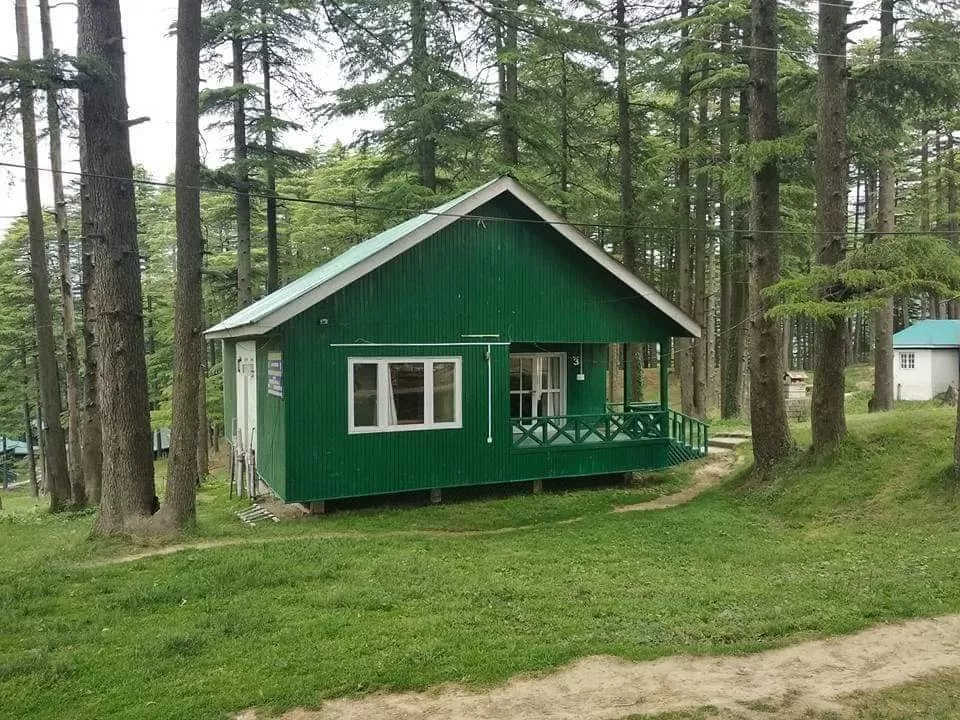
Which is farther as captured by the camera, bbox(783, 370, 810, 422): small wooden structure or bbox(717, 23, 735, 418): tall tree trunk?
bbox(783, 370, 810, 422): small wooden structure

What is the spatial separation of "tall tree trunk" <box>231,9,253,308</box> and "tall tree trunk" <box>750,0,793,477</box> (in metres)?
12.6

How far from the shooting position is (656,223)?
757 inches

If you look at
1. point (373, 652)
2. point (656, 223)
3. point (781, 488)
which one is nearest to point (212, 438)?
point (656, 223)

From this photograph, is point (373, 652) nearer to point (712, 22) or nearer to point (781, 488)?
point (781, 488)

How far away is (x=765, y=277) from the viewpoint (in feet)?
40.6

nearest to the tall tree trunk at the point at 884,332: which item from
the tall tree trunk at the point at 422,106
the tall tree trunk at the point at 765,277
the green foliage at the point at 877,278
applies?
the tall tree trunk at the point at 765,277

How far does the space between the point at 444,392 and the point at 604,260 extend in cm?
405

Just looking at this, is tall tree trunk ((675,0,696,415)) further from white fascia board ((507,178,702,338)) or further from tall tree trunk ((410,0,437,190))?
tall tree trunk ((410,0,437,190))

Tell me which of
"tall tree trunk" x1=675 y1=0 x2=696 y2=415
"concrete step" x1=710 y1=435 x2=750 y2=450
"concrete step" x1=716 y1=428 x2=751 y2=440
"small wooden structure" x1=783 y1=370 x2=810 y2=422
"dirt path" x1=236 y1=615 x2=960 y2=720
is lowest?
"concrete step" x1=710 y1=435 x2=750 y2=450

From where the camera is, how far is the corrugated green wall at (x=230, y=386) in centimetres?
1847

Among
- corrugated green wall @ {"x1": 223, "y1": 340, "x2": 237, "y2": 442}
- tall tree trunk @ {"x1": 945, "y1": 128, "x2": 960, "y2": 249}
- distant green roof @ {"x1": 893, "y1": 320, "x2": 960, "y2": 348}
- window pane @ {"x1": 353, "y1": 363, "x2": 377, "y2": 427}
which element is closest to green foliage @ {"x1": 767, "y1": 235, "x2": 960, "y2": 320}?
window pane @ {"x1": 353, "y1": 363, "x2": 377, "y2": 427}

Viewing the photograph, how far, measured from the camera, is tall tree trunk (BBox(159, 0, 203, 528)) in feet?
31.8

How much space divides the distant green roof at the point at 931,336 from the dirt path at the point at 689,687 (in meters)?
26.6

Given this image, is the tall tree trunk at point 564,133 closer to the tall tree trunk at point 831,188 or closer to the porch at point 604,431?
the porch at point 604,431
